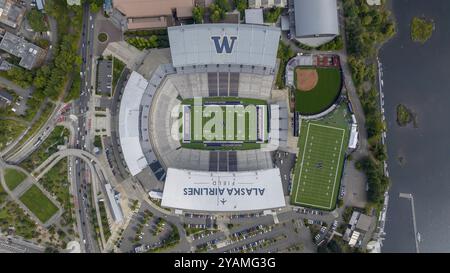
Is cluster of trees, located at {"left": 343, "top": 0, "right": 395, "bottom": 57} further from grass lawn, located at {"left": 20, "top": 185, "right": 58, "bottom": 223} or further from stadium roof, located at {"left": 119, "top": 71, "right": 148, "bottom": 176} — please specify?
grass lawn, located at {"left": 20, "top": 185, "right": 58, "bottom": 223}

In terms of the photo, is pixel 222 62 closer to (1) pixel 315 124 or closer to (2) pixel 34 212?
(1) pixel 315 124

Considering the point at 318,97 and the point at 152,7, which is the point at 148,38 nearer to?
the point at 152,7

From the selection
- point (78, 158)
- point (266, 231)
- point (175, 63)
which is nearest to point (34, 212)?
point (78, 158)

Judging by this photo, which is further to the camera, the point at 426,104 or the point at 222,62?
the point at 426,104

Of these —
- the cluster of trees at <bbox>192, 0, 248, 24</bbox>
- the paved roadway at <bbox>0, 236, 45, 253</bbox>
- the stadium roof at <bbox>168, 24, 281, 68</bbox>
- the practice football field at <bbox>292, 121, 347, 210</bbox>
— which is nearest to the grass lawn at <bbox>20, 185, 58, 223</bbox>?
the paved roadway at <bbox>0, 236, 45, 253</bbox>

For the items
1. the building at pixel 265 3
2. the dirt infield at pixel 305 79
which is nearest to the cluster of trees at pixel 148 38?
the building at pixel 265 3

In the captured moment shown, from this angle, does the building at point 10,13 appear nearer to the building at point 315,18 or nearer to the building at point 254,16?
the building at point 254,16
